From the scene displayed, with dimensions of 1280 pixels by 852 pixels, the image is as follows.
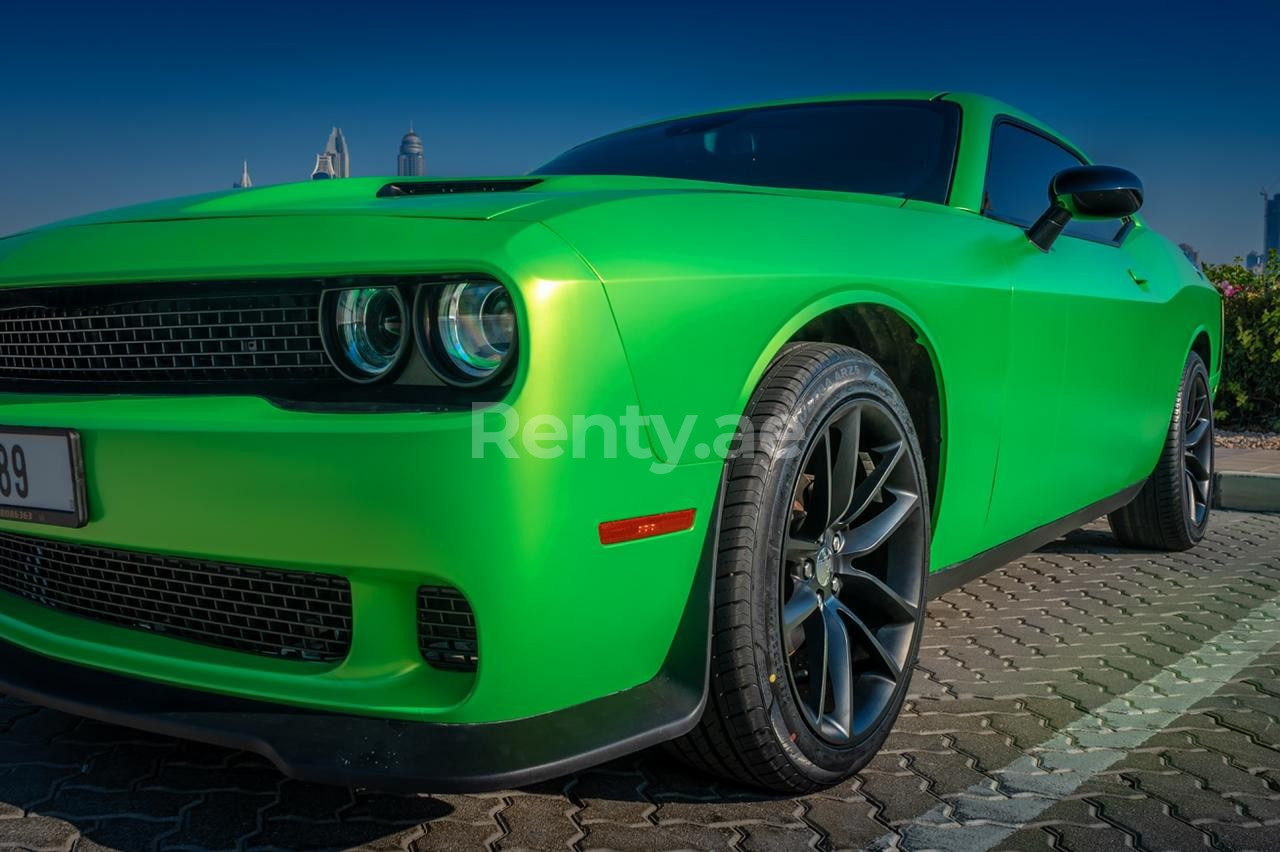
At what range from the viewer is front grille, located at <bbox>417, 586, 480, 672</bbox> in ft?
5.65

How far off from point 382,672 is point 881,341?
131cm

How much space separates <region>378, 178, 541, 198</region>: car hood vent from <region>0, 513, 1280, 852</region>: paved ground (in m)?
1.14

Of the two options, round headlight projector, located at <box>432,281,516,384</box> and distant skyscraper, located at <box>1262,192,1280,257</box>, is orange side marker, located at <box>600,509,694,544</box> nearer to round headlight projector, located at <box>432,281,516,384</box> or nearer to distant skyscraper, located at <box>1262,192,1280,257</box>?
round headlight projector, located at <box>432,281,516,384</box>

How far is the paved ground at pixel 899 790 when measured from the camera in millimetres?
2055

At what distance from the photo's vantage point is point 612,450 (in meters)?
1.73

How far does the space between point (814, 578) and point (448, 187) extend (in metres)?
1.04

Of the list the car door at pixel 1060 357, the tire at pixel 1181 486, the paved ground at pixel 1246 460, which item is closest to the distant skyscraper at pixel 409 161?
the car door at pixel 1060 357

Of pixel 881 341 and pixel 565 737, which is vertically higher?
pixel 881 341

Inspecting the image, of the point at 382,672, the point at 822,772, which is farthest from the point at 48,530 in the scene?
the point at 822,772

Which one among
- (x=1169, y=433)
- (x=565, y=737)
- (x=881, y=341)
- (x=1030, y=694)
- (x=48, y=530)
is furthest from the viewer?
Result: (x=1169, y=433)

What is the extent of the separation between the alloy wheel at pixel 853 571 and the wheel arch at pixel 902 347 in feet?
0.62

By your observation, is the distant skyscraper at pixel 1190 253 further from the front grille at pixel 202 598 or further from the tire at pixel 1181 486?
the front grille at pixel 202 598

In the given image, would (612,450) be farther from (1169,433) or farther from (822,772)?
(1169,433)

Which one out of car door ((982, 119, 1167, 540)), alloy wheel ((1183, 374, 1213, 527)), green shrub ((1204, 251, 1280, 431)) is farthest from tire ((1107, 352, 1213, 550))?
green shrub ((1204, 251, 1280, 431))
